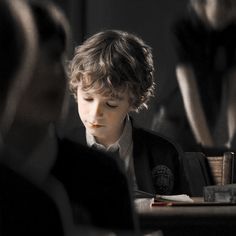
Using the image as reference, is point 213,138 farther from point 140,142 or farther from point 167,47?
point 140,142

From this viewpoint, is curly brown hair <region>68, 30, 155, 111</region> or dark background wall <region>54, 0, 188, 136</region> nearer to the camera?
curly brown hair <region>68, 30, 155, 111</region>

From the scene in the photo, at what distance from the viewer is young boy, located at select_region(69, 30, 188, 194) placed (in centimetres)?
289

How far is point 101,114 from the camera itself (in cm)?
287

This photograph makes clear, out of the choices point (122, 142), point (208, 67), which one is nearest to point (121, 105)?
point (122, 142)

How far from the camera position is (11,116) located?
2.83 ft

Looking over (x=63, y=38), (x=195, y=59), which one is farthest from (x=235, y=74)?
(x=63, y=38)

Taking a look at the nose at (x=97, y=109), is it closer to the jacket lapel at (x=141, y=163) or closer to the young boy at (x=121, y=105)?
the young boy at (x=121, y=105)

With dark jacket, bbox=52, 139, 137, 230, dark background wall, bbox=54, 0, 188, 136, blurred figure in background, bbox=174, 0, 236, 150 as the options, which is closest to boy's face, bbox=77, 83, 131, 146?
dark jacket, bbox=52, 139, 137, 230

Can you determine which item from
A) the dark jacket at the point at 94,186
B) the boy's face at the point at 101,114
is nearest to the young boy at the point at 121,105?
the boy's face at the point at 101,114

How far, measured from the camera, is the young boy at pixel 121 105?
289cm

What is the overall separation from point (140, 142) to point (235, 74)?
2244mm

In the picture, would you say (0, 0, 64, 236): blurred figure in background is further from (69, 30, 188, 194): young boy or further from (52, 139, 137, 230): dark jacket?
(69, 30, 188, 194): young boy

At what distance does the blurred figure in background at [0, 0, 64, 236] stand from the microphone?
6.84 feet

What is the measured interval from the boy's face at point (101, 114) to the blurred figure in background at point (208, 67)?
210cm
